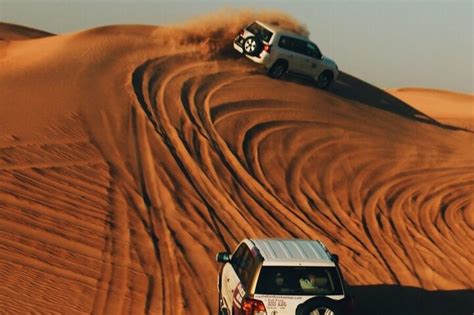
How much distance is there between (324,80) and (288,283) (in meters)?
20.9

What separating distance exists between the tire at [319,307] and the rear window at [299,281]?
314 mm

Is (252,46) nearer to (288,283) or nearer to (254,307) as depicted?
(288,283)

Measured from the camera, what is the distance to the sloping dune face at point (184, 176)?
15.2m

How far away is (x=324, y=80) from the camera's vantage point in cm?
3128

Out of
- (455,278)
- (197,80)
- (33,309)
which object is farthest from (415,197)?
(33,309)

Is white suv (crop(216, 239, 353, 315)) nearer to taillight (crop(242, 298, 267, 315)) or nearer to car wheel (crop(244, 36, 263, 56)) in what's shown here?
taillight (crop(242, 298, 267, 315))

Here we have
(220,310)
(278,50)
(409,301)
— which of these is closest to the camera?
(220,310)

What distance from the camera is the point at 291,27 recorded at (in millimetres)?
33531

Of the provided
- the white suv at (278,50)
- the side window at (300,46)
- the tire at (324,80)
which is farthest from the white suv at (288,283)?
the tire at (324,80)

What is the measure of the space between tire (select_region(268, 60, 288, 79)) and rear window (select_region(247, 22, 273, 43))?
2.89ft

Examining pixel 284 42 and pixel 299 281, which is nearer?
pixel 299 281

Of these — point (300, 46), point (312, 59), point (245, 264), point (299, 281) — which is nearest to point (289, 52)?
point (300, 46)

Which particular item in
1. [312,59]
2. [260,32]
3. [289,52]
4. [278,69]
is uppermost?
[260,32]

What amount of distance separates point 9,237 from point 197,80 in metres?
12.7
